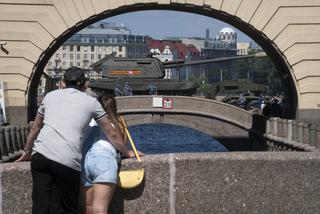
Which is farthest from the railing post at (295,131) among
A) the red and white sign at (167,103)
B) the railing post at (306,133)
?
the red and white sign at (167,103)

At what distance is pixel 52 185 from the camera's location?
6.00 meters

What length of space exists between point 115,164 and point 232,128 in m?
32.9

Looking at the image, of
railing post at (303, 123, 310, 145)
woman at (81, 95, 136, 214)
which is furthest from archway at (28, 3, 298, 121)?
woman at (81, 95, 136, 214)

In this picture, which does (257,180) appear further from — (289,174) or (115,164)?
(115,164)

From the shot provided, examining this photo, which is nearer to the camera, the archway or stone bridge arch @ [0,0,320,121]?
stone bridge arch @ [0,0,320,121]

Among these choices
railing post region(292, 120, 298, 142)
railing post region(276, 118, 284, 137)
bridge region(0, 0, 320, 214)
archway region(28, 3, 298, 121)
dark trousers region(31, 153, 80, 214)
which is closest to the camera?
dark trousers region(31, 153, 80, 214)

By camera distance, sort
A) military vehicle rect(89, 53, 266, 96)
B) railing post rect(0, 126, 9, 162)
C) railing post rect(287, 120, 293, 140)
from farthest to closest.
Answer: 1. military vehicle rect(89, 53, 266, 96)
2. railing post rect(287, 120, 293, 140)
3. railing post rect(0, 126, 9, 162)

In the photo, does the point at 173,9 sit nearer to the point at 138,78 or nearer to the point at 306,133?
the point at 306,133

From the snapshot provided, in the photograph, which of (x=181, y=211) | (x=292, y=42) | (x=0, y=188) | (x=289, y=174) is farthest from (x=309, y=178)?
(x=292, y=42)

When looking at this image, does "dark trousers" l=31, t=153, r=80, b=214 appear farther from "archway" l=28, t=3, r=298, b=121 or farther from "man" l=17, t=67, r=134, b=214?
"archway" l=28, t=3, r=298, b=121

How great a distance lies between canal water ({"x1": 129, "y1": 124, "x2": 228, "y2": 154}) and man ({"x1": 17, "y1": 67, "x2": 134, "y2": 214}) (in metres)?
36.9

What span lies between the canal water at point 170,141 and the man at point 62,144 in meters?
36.9

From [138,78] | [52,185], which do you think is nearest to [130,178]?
[52,185]

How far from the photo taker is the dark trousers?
5.90m
